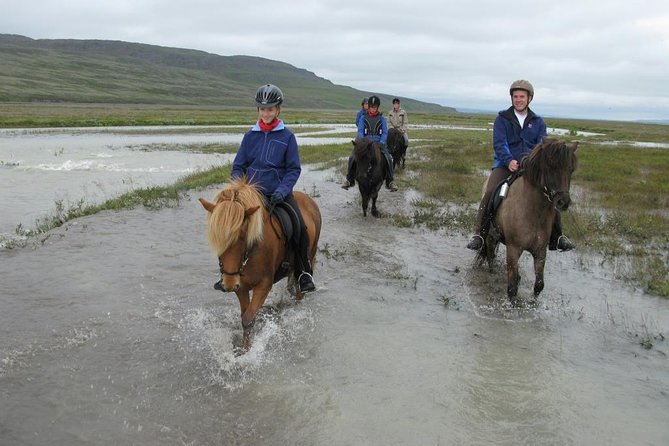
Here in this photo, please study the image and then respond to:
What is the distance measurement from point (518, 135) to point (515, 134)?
50 mm

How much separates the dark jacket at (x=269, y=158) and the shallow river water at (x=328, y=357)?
6.57 ft

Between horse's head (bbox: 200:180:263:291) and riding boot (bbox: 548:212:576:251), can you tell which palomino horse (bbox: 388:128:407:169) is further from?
horse's head (bbox: 200:180:263:291)

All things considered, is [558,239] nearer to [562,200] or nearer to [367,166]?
[562,200]

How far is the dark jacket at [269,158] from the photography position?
6.19 meters

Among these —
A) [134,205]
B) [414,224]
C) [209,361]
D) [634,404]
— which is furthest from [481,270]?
[134,205]

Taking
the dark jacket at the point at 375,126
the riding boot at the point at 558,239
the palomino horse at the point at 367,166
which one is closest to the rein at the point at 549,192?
the riding boot at the point at 558,239

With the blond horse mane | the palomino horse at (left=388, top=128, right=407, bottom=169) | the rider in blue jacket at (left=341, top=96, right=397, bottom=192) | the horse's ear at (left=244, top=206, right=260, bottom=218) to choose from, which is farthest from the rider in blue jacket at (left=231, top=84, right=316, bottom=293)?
the palomino horse at (left=388, top=128, right=407, bottom=169)

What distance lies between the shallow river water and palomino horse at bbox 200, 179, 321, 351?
83 centimetres

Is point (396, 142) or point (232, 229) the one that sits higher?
point (396, 142)

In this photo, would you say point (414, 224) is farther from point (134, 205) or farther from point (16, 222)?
point (16, 222)

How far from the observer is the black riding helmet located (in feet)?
19.5

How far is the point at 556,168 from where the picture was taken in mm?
6668

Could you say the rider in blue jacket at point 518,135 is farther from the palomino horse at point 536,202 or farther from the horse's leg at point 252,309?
the horse's leg at point 252,309

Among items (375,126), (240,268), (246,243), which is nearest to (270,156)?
(246,243)
